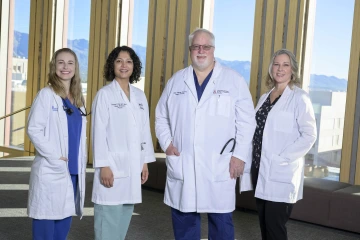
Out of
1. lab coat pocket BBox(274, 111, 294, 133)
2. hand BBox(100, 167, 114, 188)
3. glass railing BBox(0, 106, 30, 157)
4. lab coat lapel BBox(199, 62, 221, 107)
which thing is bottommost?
glass railing BBox(0, 106, 30, 157)

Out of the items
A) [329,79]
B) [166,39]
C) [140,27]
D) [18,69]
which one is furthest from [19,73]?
[329,79]

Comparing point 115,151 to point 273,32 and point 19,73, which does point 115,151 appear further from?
point 19,73

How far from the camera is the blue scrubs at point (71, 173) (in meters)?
3.02

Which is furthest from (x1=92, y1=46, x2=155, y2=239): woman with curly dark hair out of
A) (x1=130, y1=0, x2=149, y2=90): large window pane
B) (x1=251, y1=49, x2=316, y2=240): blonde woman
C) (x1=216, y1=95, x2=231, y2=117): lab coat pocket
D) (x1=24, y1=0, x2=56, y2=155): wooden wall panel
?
(x1=24, y1=0, x2=56, y2=155): wooden wall panel

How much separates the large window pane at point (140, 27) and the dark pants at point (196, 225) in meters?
4.39

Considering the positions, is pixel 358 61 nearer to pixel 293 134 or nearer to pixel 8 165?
pixel 293 134

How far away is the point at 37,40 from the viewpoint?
8664 millimetres

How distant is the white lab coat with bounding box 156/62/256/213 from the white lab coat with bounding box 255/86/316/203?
24 centimetres

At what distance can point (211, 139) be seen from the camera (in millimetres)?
2918

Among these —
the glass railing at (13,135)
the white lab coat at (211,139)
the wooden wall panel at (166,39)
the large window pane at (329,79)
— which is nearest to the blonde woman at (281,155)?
the white lab coat at (211,139)

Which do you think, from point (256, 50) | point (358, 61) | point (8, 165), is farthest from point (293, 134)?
point (8, 165)

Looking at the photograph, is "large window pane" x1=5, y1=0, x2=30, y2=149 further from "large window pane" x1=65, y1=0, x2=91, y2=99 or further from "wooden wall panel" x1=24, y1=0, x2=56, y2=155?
"large window pane" x1=65, y1=0, x2=91, y2=99

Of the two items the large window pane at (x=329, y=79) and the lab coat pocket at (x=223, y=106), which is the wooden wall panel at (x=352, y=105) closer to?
the large window pane at (x=329, y=79)

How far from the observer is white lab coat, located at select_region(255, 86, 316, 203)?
3.09 m
